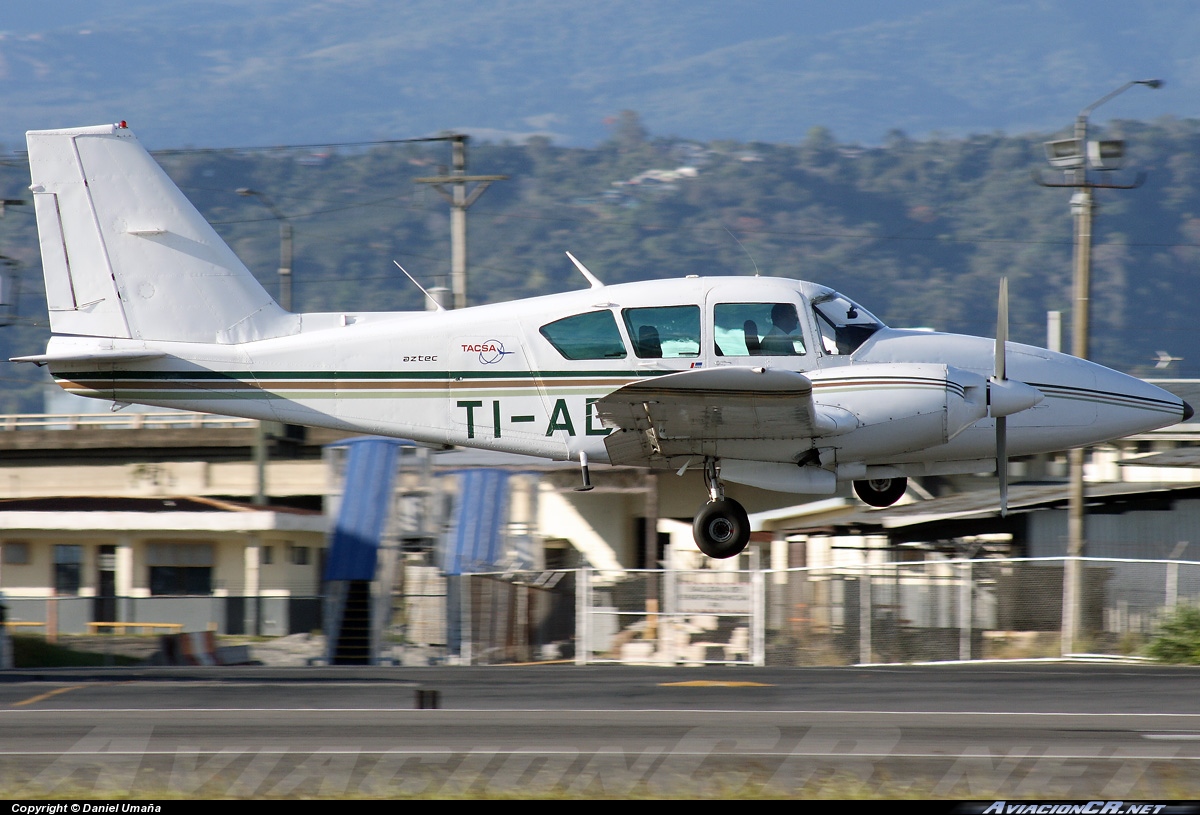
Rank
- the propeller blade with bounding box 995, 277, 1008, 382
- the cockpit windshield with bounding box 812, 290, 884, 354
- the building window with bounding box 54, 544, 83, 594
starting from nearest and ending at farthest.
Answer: the propeller blade with bounding box 995, 277, 1008, 382, the cockpit windshield with bounding box 812, 290, 884, 354, the building window with bounding box 54, 544, 83, 594

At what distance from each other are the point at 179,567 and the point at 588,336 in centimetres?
2402

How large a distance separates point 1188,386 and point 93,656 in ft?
72.6

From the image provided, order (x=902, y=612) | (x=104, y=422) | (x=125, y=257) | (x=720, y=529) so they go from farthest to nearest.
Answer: (x=104, y=422) < (x=902, y=612) < (x=125, y=257) < (x=720, y=529)

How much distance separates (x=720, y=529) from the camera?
12.3m

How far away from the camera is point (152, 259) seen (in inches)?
528

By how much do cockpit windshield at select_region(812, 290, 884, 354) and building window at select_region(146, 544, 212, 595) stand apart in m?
24.7

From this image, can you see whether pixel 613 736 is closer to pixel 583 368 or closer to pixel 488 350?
pixel 583 368

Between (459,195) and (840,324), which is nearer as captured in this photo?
(840,324)

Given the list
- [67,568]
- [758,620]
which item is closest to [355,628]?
[758,620]

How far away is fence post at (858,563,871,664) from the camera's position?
17188 millimetres

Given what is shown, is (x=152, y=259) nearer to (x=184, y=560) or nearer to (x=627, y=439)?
(x=627, y=439)

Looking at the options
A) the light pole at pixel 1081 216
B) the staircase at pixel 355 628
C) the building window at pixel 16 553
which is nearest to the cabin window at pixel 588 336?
the light pole at pixel 1081 216

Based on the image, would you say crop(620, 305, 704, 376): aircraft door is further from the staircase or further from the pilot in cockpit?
the staircase

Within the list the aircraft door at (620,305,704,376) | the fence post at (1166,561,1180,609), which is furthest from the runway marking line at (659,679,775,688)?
the fence post at (1166,561,1180,609)
